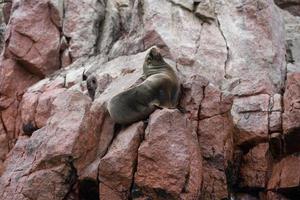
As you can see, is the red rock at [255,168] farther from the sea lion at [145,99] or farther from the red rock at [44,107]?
the red rock at [44,107]

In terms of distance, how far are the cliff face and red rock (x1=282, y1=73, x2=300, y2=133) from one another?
29mm

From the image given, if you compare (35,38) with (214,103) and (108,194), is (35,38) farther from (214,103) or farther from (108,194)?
(108,194)

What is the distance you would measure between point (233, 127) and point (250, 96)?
1258 mm

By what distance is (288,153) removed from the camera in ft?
40.4

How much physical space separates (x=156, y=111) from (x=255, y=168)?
244 centimetres

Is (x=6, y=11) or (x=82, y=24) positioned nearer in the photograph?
(x=82, y=24)

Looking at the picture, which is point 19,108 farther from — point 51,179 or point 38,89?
point 51,179

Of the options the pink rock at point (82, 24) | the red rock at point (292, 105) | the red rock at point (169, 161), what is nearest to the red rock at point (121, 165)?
the red rock at point (169, 161)

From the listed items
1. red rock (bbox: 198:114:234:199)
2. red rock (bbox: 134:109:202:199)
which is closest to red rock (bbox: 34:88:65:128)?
red rock (bbox: 134:109:202:199)

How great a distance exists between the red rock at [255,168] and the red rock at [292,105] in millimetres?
646

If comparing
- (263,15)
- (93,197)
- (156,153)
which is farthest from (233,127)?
(263,15)

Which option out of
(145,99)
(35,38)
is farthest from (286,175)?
(35,38)

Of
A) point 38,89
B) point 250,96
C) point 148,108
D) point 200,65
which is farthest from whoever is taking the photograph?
point 38,89

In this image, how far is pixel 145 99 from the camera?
12.0 m
